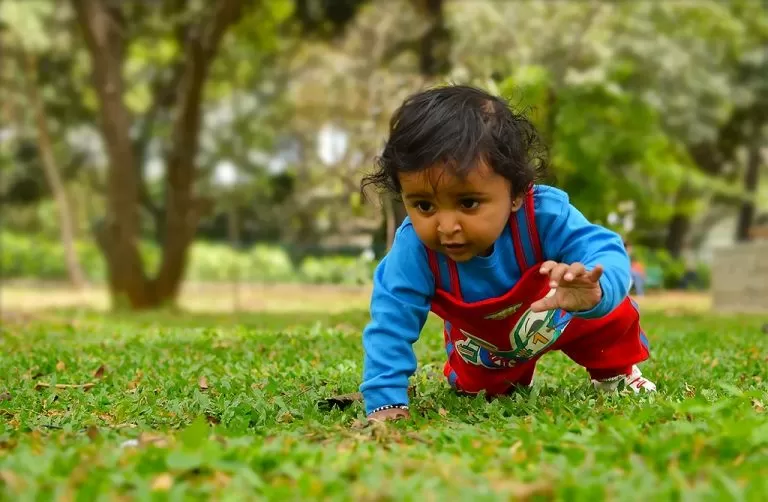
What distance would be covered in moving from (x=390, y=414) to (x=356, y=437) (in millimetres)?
402

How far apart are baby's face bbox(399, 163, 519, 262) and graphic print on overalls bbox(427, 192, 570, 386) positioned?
221 mm

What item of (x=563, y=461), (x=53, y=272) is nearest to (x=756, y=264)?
(x=563, y=461)

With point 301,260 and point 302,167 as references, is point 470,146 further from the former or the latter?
point 302,167

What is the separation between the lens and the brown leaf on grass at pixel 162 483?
2.06 metres

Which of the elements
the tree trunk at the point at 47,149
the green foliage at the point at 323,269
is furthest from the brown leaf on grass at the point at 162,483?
the tree trunk at the point at 47,149

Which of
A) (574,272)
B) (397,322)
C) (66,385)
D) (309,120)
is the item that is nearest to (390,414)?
(397,322)

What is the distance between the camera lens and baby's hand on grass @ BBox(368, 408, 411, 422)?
10.4 ft

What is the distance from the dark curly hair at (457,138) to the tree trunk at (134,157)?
11.9m

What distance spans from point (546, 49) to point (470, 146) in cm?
1831

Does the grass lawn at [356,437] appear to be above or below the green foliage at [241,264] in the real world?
above

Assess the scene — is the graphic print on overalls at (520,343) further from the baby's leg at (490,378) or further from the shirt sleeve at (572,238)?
the shirt sleeve at (572,238)

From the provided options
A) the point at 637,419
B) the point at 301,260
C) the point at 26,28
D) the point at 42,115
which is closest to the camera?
the point at 637,419

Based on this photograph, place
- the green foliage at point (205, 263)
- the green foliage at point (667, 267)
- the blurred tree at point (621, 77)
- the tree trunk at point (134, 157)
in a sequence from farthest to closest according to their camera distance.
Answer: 1. the green foliage at point (205, 263)
2. the green foliage at point (667, 267)
3. the blurred tree at point (621, 77)
4. the tree trunk at point (134, 157)

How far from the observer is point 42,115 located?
26.2 metres
